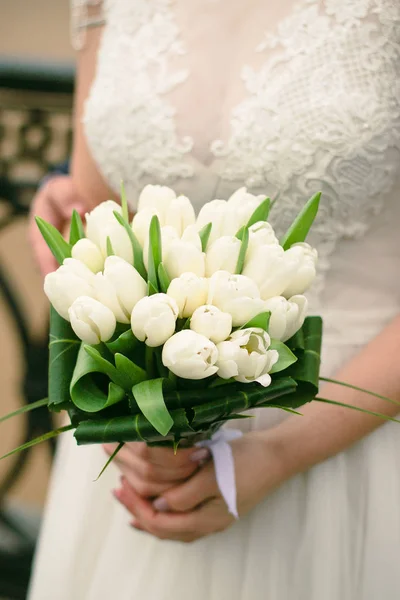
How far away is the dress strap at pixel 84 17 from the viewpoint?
1011 mm

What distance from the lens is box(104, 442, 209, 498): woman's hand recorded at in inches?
27.3

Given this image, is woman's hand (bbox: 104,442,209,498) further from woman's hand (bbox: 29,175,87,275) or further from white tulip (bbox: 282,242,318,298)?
woman's hand (bbox: 29,175,87,275)

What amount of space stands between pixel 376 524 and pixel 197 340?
47 cm

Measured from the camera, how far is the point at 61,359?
570 mm

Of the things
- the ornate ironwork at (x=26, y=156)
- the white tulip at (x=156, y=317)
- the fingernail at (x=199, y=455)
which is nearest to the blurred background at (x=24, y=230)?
the ornate ironwork at (x=26, y=156)

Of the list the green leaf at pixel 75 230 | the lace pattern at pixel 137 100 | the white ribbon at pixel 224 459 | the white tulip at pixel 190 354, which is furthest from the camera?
the lace pattern at pixel 137 100

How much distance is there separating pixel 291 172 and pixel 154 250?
1.06 feet

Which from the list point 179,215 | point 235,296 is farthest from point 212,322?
point 179,215

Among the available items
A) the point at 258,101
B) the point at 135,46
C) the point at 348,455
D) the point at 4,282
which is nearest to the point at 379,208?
the point at 258,101

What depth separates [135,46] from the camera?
89cm

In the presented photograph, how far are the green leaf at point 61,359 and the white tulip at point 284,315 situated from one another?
19cm

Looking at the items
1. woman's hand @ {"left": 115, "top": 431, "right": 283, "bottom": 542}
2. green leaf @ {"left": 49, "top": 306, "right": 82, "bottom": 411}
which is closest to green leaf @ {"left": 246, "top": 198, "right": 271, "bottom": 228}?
green leaf @ {"left": 49, "top": 306, "right": 82, "bottom": 411}

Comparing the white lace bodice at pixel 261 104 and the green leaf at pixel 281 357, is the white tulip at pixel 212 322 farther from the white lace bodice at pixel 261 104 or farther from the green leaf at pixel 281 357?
the white lace bodice at pixel 261 104

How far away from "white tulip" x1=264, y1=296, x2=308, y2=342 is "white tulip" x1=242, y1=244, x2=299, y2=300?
1 centimetres
